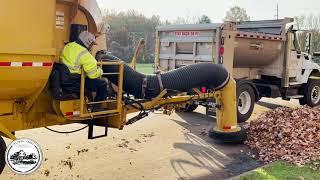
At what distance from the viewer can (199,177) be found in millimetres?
5770

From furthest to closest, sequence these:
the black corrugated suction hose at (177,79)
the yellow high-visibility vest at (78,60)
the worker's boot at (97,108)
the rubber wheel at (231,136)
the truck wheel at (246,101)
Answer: the truck wheel at (246,101) < the rubber wheel at (231,136) < the black corrugated suction hose at (177,79) < the worker's boot at (97,108) < the yellow high-visibility vest at (78,60)

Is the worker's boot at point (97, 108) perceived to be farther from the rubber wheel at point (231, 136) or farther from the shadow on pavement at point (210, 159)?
the rubber wheel at point (231, 136)

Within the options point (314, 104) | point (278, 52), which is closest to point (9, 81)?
point (278, 52)

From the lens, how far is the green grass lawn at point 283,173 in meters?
5.46

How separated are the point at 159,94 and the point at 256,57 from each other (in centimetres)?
501

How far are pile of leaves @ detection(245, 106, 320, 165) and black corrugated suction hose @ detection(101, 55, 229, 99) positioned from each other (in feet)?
4.49

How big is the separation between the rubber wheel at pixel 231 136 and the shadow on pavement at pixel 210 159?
10cm

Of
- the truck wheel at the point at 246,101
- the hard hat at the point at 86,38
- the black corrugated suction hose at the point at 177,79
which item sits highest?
the hard hat at the point at 86,38

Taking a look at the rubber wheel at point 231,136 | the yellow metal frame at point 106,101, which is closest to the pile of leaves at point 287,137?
the rubber wheel at point 231,136

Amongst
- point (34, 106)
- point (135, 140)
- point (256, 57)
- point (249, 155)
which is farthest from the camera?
point (256, 57)

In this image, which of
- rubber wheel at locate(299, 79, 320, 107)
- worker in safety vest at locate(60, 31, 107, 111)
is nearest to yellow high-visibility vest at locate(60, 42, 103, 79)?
worker in safety vest at locate(60, 31, 107, 111)

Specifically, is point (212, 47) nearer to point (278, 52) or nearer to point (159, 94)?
point (278, 52)

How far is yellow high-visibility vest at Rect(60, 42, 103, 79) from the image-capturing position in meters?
4.92

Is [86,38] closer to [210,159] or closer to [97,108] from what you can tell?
[97,108]
